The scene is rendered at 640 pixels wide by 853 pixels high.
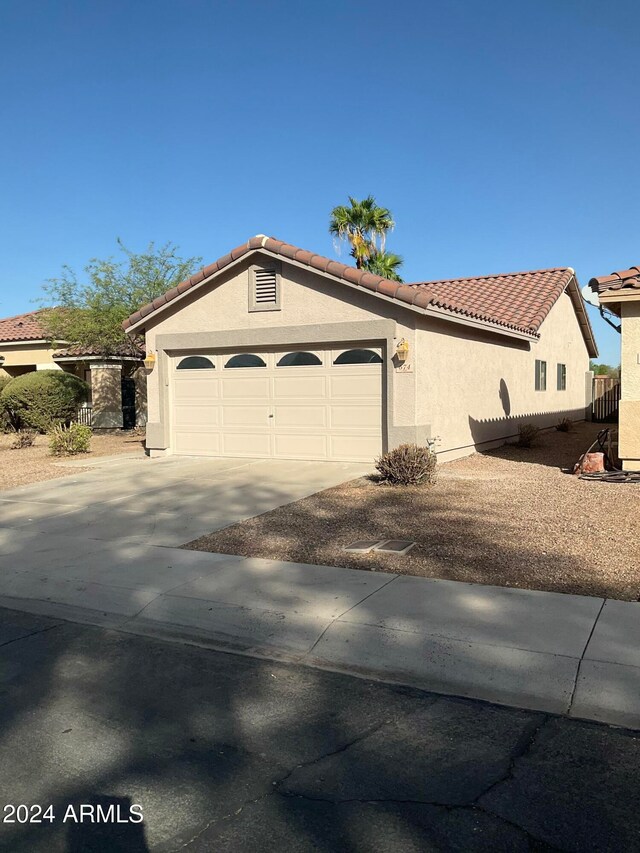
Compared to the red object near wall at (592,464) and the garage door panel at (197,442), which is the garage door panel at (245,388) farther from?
the red object near wall at (592,464)

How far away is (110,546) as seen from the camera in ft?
27.3

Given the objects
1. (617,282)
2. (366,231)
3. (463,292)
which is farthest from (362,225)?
(617,282)

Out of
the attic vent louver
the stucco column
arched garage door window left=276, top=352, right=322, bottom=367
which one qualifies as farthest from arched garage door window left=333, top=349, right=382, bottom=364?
the stucco column

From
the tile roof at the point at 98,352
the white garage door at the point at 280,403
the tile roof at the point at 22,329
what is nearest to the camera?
the white garage door at the point at 280,403

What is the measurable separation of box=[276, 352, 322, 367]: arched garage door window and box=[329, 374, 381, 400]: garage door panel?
0.56 meters

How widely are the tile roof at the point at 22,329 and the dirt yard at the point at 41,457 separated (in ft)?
20.2

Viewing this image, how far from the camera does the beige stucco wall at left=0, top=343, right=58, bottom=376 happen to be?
27.8 metres

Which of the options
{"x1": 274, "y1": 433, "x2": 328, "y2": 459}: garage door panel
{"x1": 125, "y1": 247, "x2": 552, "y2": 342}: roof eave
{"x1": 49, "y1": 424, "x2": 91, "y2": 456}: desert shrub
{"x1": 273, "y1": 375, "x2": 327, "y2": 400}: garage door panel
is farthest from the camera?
{"x1": 49, "y1": 424, "x2": 91, "y2": 456}: desert shrub

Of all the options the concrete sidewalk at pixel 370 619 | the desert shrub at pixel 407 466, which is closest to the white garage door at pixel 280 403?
the desert shrub at pixel 407 466

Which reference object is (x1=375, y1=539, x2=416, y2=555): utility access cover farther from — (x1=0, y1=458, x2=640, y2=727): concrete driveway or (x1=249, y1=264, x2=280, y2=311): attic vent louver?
(x1=249, y1=264, x2=280, y2=311): attic vent louver

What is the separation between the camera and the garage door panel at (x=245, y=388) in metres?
15.4

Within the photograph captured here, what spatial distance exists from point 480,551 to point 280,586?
7.55 ft

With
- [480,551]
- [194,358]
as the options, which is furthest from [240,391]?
[480,551]

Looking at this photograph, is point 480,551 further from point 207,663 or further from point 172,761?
point 172,761
